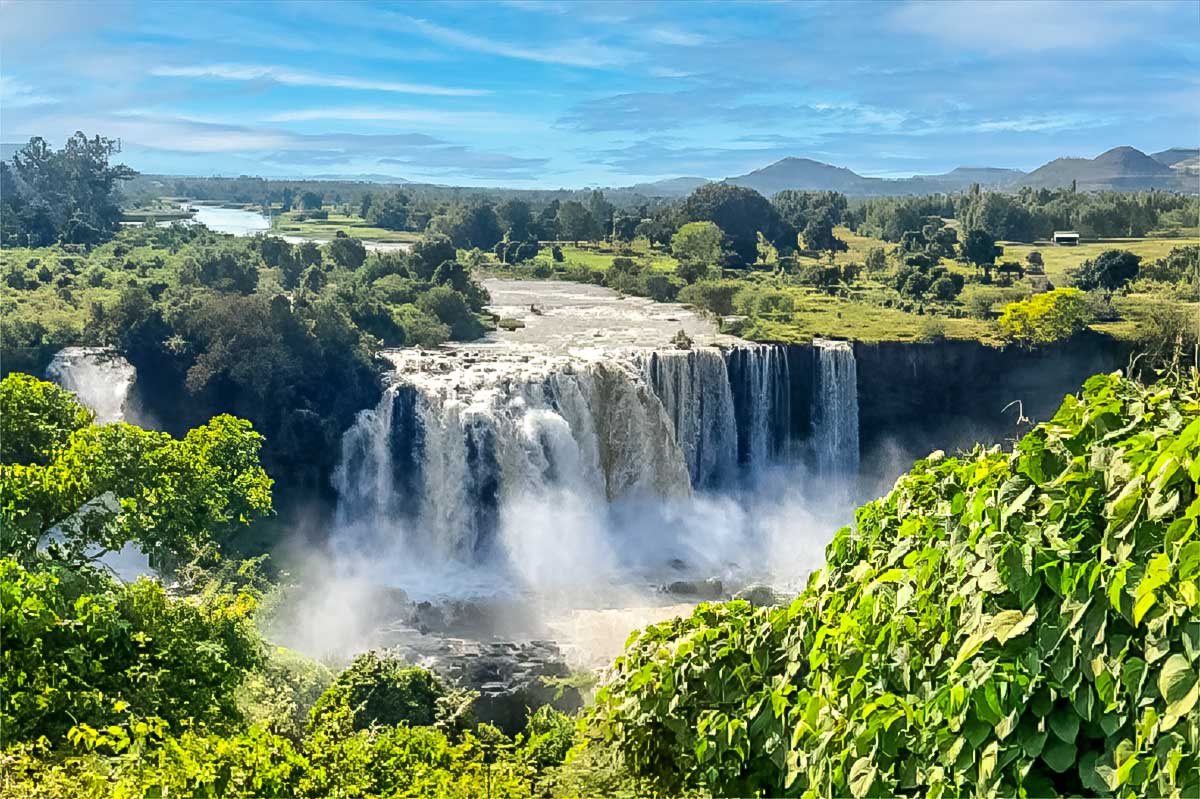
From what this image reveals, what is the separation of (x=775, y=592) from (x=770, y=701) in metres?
16.5

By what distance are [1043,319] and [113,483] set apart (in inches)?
1049

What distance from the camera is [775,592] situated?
65.5 ft

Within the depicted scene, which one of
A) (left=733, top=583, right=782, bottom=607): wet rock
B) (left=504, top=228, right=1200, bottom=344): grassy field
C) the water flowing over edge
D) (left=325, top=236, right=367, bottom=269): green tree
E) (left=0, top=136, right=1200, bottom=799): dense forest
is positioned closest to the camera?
(left=0, top=136, right=1200, bottom=799): dense forest

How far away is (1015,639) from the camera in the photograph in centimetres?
292

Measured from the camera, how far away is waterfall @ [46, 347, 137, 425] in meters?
22.3

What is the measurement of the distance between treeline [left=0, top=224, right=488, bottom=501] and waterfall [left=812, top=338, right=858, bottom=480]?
8.58 m

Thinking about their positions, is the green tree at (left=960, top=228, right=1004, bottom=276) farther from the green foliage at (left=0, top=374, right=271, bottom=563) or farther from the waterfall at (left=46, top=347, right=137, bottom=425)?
the green foliage at (left=0, top=374, right=271, bottom=563)

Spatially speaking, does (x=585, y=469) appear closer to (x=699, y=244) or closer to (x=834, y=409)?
(x=834, y=409)

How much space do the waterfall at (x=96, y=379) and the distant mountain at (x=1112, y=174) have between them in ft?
133

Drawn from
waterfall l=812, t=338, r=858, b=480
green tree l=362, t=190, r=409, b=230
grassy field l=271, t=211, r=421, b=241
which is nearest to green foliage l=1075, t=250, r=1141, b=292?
waterfall l=812, t=338, r=858, b=480

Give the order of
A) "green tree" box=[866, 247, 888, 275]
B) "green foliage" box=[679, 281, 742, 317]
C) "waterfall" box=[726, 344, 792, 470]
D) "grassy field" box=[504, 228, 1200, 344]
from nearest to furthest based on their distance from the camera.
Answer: "waterfall" box=[726, 344, 792, 470], "grassy field" box=[504, 228, 1200, 344], "green foliage" box=[679, 281, 742, 317], "green tree" box=[866, 247, 888, 275]

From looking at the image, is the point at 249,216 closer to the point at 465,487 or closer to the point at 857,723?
the point at 465,487

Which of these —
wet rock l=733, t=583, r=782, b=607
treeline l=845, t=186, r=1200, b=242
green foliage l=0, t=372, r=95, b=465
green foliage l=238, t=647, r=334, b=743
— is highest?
treeline l=845, t=186, r=1200, b=242

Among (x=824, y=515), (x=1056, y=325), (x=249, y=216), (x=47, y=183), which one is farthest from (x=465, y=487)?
(x=249, y=216)
